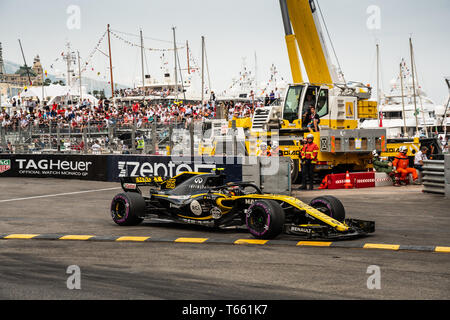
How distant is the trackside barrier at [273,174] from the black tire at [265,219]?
23.7ft

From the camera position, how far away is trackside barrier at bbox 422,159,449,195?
55.7 ft

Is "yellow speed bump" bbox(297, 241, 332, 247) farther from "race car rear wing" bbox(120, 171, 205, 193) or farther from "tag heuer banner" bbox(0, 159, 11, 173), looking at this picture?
"tag heuer banner" bbox(0, 159, 11, 173)

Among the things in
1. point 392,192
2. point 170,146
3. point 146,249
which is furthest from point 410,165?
point 146,249

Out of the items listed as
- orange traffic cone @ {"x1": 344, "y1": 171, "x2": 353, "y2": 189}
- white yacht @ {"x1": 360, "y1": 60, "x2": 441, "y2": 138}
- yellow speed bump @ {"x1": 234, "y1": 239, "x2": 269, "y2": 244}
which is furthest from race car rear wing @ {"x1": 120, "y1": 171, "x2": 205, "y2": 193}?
white yacht @ {"x1": 360, "y1": 60, "x2": 441, "y2": 138}

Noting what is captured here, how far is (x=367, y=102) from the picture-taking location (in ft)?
72.4

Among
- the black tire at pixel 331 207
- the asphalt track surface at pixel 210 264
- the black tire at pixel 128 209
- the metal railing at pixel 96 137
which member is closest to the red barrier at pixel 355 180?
the metal railing at pixel 96 137

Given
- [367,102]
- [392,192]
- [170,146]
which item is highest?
[367,102]

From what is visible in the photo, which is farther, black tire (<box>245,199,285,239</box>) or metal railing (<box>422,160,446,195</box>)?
metal railing (<box>422,160,446,195</box>)

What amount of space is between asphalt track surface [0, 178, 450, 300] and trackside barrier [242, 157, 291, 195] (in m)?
4.20

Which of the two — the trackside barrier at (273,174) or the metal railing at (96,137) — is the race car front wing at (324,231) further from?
the metal railing at (96,137)

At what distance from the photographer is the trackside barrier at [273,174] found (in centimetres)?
1708

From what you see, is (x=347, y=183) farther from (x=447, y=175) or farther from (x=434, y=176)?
(x=447, y=175)
